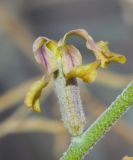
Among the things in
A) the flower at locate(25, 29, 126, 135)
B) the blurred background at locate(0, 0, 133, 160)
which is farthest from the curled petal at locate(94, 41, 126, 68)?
the blurred background at locate(0, 0, 133, 160)

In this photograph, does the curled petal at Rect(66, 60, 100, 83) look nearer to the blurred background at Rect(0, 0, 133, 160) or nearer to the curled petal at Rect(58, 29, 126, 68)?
the curled petal at Rect(58, 29, 126, 68)

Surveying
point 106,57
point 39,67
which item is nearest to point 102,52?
point 106,57

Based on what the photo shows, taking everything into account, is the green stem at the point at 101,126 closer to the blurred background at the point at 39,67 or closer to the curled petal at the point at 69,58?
the curled petal at the point at 69,58

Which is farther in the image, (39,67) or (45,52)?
(39,67)

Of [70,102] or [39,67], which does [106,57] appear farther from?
[39,67]

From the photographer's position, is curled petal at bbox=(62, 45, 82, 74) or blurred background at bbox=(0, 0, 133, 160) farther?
blurred background at bbox=(0, 0, 133, 160)
